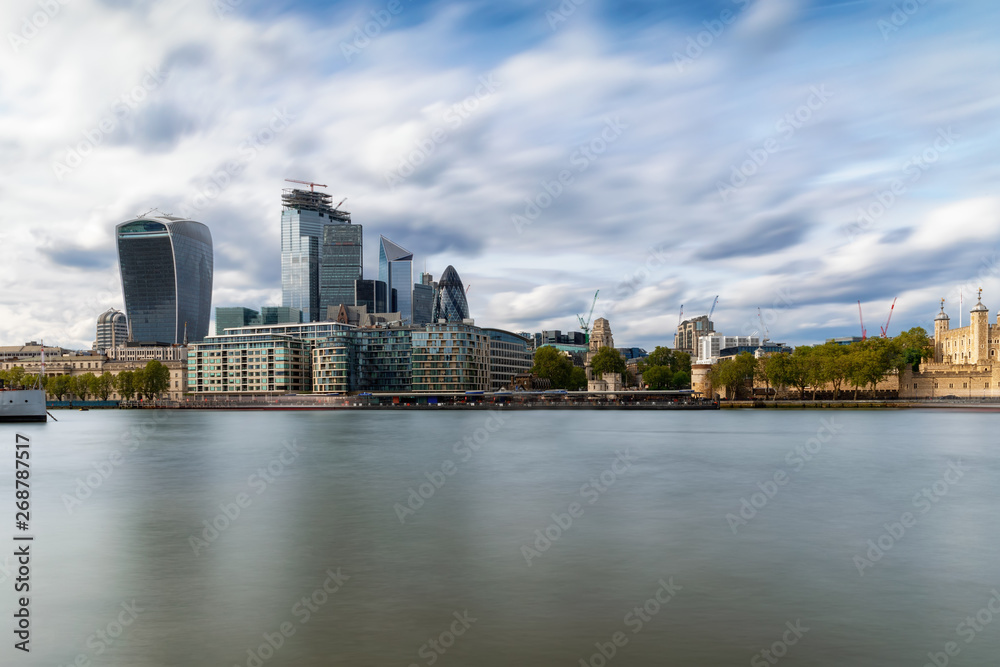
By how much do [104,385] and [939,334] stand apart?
651 feet

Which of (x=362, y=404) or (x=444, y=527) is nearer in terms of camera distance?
→ (x=444, y=527)

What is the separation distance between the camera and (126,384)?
184 meters

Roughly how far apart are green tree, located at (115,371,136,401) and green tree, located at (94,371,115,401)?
16.5 feet

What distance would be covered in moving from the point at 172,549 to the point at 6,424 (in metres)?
99.7

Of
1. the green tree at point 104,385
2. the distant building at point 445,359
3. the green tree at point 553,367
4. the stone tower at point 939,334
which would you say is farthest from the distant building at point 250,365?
the stone tower at point 939,334

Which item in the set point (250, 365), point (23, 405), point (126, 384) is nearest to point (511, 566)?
point (23, 405)

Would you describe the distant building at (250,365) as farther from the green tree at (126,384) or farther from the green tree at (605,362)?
the green tree at (605,362)

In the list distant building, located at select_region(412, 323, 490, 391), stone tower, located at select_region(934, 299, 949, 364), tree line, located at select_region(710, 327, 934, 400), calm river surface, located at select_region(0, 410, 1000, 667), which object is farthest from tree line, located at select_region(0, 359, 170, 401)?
stone tower, located at select_region(934, 299, 949, 364)

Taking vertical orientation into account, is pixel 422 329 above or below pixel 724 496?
above

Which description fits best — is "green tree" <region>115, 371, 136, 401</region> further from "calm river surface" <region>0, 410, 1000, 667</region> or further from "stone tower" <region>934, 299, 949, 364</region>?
"stone tower" <region>934, 299, 949, 364</region>

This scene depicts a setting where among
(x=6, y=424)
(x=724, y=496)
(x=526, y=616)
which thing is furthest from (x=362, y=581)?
(x=6, y=424)

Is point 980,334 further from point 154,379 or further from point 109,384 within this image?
point 109,384

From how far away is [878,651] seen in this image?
12969mm

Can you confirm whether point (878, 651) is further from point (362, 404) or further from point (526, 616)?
point (362, 404)
